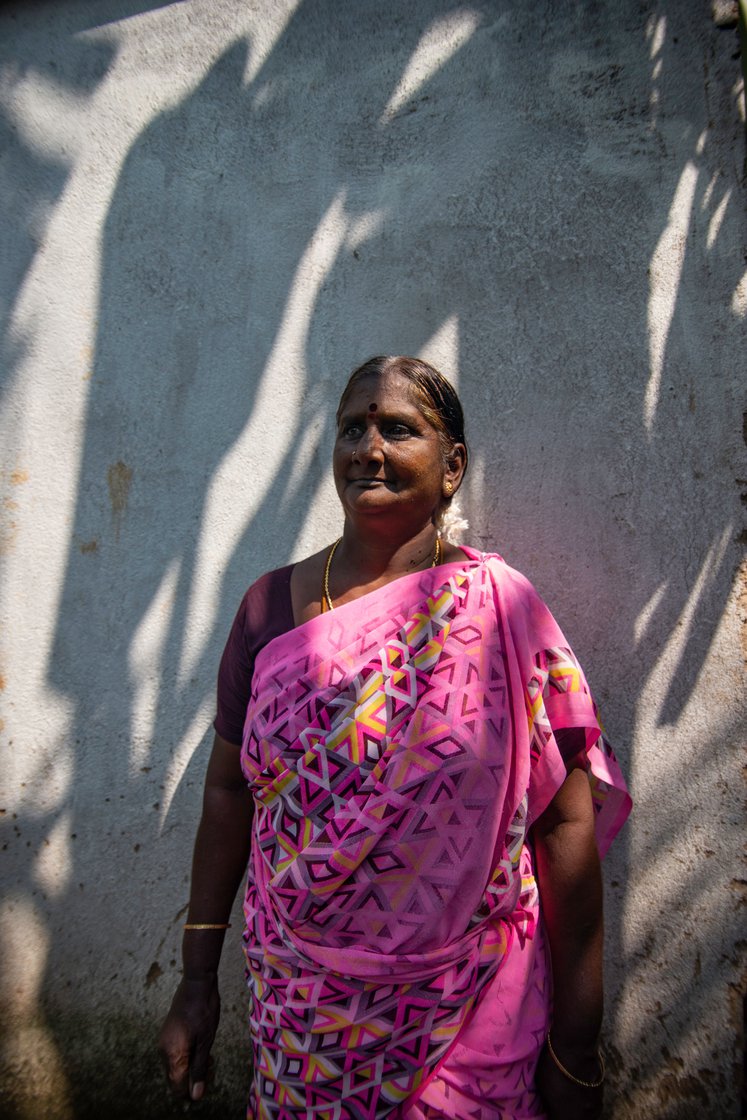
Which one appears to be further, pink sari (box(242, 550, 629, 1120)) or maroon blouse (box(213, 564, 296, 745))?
maroon blouse (box(213, 564, 296, 745))

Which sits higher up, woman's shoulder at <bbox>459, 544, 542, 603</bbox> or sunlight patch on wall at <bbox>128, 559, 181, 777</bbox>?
woman's shoulder at <bbox>459, 544, 542, 603</bbox>

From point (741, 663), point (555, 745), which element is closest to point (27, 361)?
point (555, 745)

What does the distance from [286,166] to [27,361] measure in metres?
1.14

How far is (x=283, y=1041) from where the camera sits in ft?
4.53

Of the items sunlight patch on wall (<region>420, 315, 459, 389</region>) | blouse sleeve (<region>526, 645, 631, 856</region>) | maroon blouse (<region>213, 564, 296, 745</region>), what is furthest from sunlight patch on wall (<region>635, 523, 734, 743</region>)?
maroon blouse (<region>213, 564, 296, 745</region>)

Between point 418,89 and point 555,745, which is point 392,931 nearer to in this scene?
point 555,745

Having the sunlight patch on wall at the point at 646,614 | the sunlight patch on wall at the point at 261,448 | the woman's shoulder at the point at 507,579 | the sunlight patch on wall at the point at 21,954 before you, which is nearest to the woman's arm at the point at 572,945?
the woman's shoulder at the point at 507,579

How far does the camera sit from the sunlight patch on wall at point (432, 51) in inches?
83.7

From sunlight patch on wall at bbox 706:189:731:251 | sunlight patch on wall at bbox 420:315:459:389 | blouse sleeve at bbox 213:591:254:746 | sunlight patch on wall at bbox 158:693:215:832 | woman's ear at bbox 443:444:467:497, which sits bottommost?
sunlight patch on wall at bbox 158:693:215:832

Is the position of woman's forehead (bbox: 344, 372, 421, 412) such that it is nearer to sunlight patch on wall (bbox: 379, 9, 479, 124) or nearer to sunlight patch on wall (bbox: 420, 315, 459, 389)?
sunlight patch on wall (bbox: 420, 315, 459, 389)

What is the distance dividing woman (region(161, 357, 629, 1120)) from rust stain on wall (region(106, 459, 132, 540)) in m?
0.88

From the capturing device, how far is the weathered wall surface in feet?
6.03

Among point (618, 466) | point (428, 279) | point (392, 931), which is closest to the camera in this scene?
point (392, 931)

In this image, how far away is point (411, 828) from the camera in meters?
Answer: 1.31
